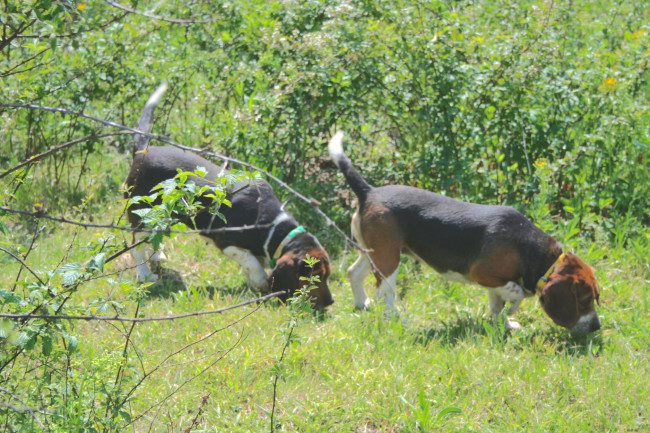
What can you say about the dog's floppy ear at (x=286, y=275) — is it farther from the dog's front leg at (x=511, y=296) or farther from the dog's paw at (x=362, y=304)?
the dog's front leg at (x=511, y=296)

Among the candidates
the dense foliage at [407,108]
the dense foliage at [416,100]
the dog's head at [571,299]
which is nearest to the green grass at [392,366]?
the dog's head at [571,299]

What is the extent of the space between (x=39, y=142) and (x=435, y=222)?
4.05 meters

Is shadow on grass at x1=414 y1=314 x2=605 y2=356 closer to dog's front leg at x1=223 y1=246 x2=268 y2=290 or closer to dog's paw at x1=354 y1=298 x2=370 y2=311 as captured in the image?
dog's paw at x1=354 y1=298 x2=370 y2=311

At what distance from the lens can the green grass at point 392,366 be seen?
473 cm

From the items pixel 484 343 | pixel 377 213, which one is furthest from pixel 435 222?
pixel 484 343

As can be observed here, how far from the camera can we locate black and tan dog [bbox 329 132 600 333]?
596 centimetres

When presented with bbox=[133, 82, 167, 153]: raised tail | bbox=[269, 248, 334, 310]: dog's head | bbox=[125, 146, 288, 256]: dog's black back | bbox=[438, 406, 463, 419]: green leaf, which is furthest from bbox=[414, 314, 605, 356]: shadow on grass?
bbox=[133, 82, 167, 153]: raised tail

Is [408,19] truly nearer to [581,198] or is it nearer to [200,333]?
[581,198]

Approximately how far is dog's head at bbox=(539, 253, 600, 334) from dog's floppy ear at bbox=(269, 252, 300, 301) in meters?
1.67

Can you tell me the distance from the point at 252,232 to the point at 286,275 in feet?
1.76

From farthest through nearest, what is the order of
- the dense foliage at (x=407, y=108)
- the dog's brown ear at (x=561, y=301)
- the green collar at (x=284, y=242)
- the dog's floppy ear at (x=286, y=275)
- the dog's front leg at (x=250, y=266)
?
the dense foliage at (x=407, y=108)
the dog's front leg at (x=250, y=266)
the green collar at (x=284, y=242)
the dog's floppy ear at (x=286, y=275)
the dog's brown ear at (x=561, y=301)

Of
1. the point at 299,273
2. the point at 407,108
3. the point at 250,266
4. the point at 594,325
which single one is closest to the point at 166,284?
the point at 250,266

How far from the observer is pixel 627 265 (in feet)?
22.2

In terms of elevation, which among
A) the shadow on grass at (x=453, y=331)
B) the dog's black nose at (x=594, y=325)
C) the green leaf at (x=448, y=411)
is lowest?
the shadow on grass at (x=453, y=331)
